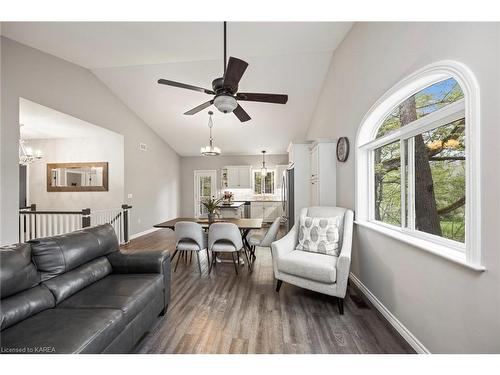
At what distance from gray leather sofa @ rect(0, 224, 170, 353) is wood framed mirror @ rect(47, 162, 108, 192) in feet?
13.5

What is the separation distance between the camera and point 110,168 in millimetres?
5266

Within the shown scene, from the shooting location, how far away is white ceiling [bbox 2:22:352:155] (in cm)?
286

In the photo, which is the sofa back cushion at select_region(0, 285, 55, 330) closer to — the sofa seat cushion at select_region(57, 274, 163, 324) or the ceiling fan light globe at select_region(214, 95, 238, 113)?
the sofa seat cushion at select_region(57, 274, 163, 324)

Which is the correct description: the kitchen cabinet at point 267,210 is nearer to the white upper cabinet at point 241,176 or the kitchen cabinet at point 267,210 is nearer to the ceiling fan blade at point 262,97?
the white upper cabinet at point 241,176

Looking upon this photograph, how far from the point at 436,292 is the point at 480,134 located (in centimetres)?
104

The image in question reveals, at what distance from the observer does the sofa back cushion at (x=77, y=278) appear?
4.92 ft

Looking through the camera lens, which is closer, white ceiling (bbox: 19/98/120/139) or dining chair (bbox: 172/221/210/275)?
dining chair (bbox: 172/221/210/275)

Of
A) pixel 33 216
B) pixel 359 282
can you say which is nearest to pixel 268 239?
pixel 359 282

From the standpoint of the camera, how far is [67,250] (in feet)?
5.49

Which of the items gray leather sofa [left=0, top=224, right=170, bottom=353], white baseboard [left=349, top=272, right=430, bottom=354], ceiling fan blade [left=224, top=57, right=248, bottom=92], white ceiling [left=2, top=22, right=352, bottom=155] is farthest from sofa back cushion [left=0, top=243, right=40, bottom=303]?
Answer: white ceiling [left=2, top=22, right=352, bottom=155]

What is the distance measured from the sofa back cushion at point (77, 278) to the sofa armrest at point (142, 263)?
76 millimetres

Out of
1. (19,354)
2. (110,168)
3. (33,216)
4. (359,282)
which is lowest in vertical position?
(359,282)

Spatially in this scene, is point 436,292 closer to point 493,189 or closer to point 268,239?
point 493,189

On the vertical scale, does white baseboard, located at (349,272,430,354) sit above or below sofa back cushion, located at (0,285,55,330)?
below
